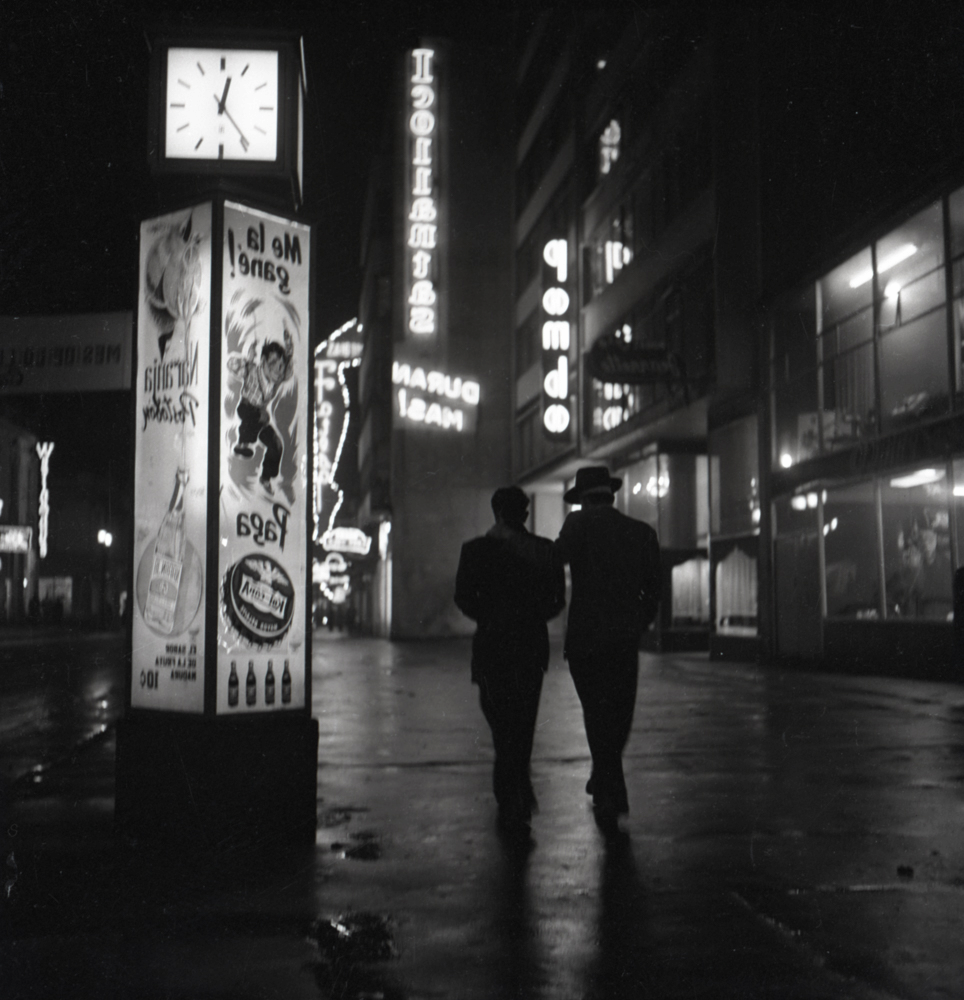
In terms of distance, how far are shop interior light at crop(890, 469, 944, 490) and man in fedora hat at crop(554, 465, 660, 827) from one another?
44.7 ft

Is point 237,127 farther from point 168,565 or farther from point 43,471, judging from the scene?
point 43,471

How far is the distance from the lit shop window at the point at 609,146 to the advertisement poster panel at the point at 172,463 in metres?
27.8

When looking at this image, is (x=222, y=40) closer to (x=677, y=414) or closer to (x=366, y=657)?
(x=677, y=414)

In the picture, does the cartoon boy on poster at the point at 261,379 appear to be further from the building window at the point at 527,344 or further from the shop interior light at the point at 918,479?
the building window at the point at 527,344

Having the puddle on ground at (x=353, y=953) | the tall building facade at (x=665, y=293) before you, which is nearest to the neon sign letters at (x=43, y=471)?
the tall building facade at (x=665, y=293)

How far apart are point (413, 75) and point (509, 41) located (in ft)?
15.2

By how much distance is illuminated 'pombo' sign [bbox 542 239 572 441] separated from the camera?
35688 millimetres

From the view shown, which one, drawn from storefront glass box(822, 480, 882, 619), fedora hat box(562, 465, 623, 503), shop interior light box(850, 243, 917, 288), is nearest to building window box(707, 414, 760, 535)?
storefront glass box(822, 480, 882, 619)

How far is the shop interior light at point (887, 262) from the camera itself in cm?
2091

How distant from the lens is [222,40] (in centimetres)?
707

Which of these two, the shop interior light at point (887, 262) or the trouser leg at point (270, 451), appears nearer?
the trouser leg at point (270, 451)

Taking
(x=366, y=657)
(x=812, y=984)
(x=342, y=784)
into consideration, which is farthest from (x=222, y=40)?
(x=366, y=657)

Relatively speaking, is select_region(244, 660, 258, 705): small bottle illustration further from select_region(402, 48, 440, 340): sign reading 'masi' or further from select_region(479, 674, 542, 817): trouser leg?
select_region(402, 48, 440, 340): sign reading 'masi'

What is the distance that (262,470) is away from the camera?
6695 mm
